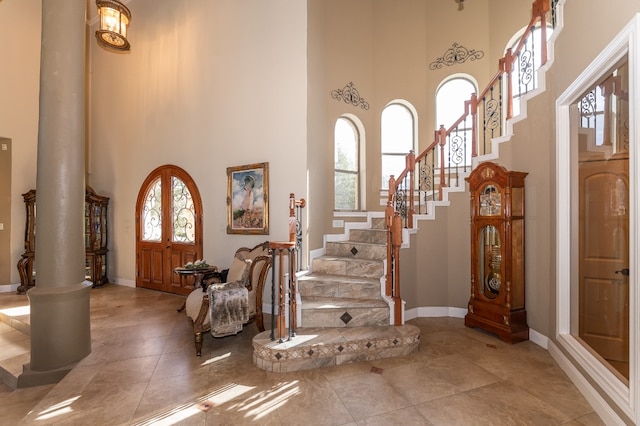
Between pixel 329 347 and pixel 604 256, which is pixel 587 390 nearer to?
pixel 604 256

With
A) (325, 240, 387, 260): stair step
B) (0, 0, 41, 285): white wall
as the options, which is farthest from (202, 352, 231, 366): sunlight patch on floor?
(0, 0, 41, 285): white wall

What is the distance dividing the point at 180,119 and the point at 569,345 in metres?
6.70

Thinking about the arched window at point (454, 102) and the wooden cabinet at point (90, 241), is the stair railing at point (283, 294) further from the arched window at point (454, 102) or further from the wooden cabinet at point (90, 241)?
the wooden cabinet at point (90, 241)

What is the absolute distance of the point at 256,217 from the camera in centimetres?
520

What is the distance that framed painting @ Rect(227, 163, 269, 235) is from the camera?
16.7 feet

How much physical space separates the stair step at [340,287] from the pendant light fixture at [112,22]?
4.08 metres

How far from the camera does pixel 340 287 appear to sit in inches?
162

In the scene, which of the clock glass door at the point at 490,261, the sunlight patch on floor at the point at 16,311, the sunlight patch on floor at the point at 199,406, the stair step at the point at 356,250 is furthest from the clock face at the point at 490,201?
the sunlight patch on floor at the point at 16,311

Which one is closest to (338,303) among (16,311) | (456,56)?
(16,311)

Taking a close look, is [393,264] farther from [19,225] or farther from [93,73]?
[93,73]

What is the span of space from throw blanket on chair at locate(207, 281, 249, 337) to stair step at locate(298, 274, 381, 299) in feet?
2.73

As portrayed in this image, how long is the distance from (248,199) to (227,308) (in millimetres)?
2157

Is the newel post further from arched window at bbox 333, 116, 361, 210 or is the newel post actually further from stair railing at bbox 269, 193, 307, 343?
stair railing at bbox 269, 193, 307, 343

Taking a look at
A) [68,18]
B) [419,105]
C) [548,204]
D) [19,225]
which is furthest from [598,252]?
[19,225]
